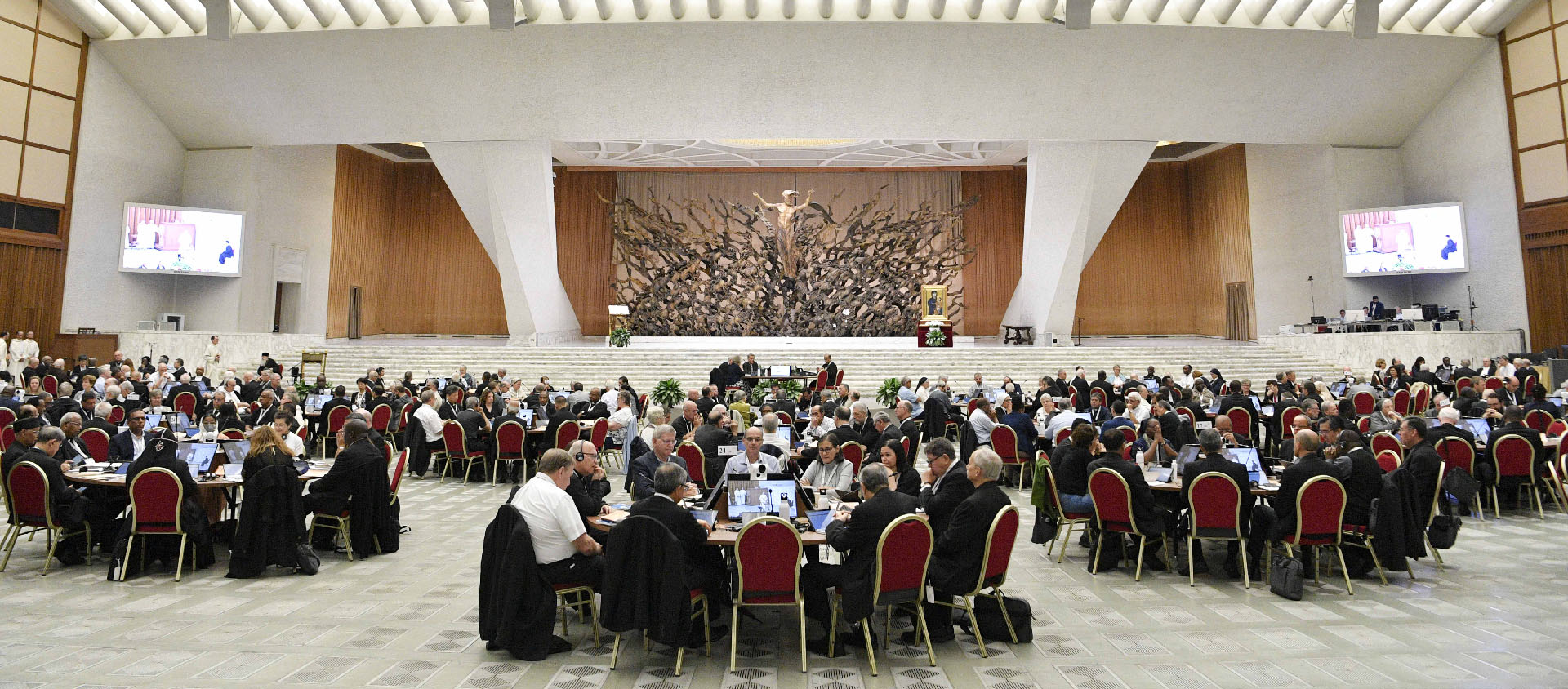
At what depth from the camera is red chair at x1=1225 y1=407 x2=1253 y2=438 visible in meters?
8.72

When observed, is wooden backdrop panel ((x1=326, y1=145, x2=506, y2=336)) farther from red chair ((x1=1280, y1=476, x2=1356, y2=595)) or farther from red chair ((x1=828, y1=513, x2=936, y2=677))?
red chair ((x1=1280, y1=476, x2=1356, y2=595))

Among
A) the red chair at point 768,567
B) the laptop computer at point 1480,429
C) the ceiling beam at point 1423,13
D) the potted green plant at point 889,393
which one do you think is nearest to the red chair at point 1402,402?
the laptop computer at point 1480,429

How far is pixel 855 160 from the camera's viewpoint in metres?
23.1

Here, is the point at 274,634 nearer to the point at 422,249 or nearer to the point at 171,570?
the point at 171,570

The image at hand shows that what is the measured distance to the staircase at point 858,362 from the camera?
15891 mm

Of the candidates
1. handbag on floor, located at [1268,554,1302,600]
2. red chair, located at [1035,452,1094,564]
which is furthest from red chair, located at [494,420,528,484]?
handbag on floor, located at [1268,554,1302,600]

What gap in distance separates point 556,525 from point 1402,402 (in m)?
10.8

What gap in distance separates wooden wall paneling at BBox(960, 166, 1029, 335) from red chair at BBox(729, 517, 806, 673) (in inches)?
861

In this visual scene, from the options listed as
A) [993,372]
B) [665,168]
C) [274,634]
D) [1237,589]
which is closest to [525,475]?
[274,634]

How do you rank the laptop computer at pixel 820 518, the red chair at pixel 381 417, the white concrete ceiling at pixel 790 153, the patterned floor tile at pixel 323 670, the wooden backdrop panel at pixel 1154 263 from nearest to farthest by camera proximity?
the patterned floor tile at pixel 323 670 < the laptop computer at pixel 820 518 < the red chair at pixel 381 417 < the white concrete ceiling at pixel 790 153 < the wooden backdrop panel at pixel 1154 263

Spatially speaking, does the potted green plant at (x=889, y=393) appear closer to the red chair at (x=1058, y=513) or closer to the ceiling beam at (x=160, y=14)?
the red chair at (x=1058, y=513)

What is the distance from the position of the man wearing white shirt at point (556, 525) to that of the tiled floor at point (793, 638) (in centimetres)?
39

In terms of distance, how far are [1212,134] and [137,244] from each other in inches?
865

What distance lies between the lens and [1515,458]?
6508 millimetres
